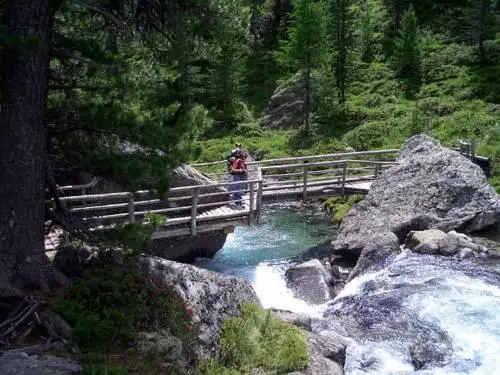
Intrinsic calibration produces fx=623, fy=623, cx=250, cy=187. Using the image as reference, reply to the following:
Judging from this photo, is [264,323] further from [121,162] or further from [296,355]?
[121,162]

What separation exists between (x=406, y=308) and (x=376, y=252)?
13.0 feet

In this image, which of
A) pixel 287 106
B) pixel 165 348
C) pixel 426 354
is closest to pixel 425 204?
pixel 426 354

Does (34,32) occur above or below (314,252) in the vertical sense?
above

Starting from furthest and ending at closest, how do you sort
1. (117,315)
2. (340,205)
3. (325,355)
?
(340,205) < (325,355) < (117,315)

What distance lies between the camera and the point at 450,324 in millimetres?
13742

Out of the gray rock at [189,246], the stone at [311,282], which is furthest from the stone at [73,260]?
the stone at [311,282]

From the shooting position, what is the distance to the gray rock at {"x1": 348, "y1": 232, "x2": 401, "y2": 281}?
1816 cm

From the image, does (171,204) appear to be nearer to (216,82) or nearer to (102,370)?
(102,370)

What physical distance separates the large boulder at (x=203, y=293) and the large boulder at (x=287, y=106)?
30.7 metres

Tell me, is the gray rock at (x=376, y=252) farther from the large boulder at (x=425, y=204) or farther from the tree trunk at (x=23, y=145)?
the tree trunk at (x=23, y=145)

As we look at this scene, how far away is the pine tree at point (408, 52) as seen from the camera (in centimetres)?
4319

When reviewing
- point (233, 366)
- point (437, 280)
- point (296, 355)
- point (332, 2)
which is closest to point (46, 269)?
point (233, 366)

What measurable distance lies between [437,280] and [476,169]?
6536mm

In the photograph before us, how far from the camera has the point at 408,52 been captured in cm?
4378
